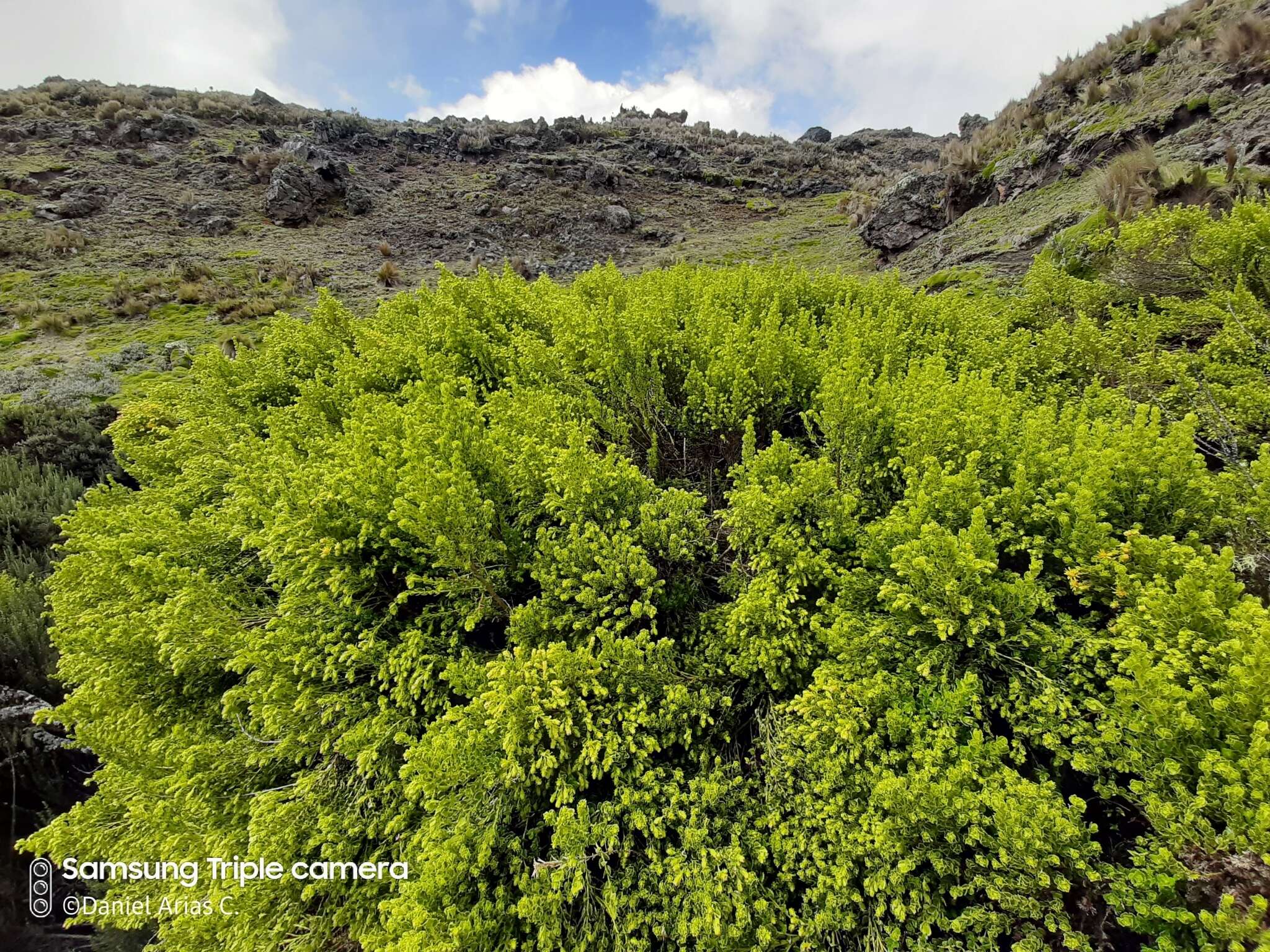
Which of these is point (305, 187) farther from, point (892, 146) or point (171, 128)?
point (892, 146)

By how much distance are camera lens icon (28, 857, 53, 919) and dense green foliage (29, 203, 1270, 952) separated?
7.79ft

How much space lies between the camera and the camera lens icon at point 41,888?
4.50m

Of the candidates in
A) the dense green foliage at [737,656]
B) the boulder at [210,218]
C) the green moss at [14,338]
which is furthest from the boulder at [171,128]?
the dense green foliage at [737,656]

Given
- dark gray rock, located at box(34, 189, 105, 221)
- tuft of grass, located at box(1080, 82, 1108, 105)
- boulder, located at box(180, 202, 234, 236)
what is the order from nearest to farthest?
tuft of grass, located at box(1080, 82, 1108, 105) < dark gray rock, located at box(34, 189, 105, 221) < boulder, located at box(180, 202, 234, 236)

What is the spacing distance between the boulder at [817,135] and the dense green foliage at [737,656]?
38766mm

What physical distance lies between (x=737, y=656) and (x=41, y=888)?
22.0 ft

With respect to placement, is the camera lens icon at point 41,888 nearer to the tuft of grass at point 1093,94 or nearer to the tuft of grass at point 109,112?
the tuft of grass at point 1093,94

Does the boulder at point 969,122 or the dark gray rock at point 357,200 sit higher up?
the boulder at point 969,122

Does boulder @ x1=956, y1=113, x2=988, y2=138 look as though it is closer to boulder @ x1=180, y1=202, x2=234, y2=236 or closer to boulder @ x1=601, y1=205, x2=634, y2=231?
boulder @ x1=601, y1=205, x2=634, y2=231

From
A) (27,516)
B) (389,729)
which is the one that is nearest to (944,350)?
(389,729)

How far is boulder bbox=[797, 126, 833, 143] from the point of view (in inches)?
1416

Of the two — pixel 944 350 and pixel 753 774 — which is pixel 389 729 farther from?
pixel 944 350

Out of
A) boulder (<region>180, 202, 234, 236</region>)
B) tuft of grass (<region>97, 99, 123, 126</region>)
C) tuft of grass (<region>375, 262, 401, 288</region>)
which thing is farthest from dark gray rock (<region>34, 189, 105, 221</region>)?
tuft of grass (<region>375, 262, 401, 288</region>)

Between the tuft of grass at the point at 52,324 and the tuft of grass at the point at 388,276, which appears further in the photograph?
the tuft of grass at the point at 388,276
